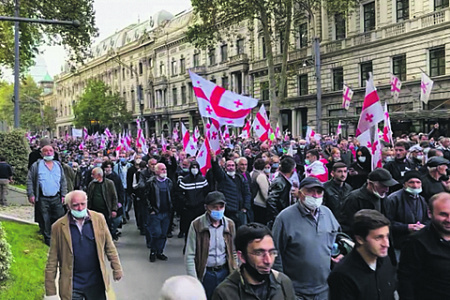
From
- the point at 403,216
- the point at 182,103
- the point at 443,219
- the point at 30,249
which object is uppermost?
the point at 182,103

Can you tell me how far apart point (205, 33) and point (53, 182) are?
24428 mm

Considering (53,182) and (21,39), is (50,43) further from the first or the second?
(53,182)

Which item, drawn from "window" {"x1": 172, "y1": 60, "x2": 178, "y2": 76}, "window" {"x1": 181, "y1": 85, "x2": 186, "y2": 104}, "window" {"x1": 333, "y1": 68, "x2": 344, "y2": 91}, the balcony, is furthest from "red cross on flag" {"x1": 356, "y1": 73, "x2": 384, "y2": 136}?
"window" {"x1": 172, "y1": 60, "x2": 178, "y2": 76}

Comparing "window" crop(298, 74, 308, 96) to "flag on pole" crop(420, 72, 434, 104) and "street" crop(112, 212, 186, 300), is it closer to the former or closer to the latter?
"flag on pole" crop(420, 72, 434, 104)

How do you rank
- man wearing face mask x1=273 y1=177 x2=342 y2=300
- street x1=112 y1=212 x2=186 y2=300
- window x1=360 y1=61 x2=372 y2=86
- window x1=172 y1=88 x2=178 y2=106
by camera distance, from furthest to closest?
window x1=172 y1=88 x2=178 y2=106
window x1=360 y1=61 x2=372 y2=86
street x1=112 y1=212 x2=186 y2=300
man wearing face mask x1=273 y1=177 x2=342 y2=300

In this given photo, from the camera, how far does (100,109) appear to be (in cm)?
6278

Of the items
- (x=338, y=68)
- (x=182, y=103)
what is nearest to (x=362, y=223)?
(x=338, y=68)

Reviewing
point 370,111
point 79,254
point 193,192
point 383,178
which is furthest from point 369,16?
point 79,254

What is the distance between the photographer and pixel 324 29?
35969mm

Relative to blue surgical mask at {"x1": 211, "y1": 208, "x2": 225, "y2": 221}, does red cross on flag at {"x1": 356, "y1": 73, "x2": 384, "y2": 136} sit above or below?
above

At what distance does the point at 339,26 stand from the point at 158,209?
29961mm

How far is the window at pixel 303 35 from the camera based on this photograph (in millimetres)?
38250

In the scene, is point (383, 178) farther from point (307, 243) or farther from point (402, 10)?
point (402, 10)

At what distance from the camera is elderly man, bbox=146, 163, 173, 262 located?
27.7 feet
